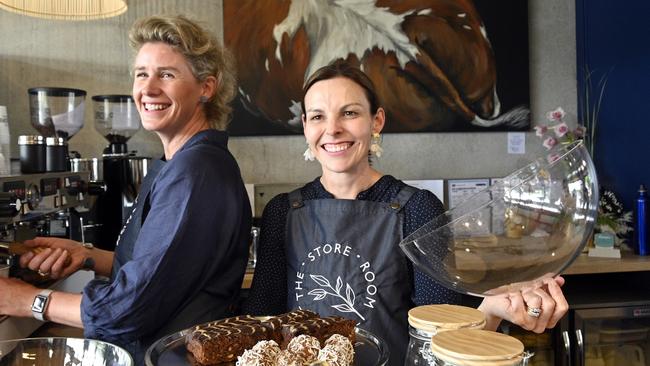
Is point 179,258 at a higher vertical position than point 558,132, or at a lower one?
lower

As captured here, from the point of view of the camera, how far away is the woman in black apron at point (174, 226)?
3.41ft

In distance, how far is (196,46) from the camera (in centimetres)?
132

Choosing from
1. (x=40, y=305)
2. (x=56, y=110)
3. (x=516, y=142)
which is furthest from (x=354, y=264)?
(x=516, y=142)

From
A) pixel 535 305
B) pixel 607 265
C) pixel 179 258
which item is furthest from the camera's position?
pixel 607 265

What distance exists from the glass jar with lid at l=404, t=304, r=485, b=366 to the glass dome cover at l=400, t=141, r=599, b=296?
0.05 meters

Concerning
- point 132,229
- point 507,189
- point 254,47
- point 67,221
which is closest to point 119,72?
point 254,47

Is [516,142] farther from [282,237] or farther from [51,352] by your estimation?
[51,352]

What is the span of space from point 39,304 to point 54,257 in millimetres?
285

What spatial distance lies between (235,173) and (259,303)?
1.09ft

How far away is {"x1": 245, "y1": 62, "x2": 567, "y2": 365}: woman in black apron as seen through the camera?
1.24 metres

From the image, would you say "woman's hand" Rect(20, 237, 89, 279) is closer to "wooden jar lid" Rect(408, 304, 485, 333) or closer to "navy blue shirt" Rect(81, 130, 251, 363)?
"navy blue shirt" Rect(81, 130, 251, 363)

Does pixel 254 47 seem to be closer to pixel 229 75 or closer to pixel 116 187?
pixel 116 187

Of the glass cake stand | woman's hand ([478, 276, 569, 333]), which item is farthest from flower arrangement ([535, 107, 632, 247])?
the glass cake stand

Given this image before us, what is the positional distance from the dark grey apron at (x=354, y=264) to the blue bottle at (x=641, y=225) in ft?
5.94
